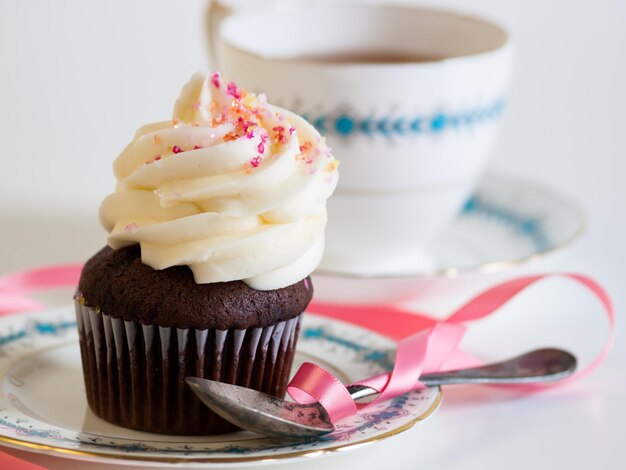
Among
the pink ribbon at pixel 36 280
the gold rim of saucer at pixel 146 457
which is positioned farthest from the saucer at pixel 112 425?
the pink ribbon at pixel 36 280

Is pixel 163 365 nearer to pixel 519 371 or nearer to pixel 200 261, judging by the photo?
pixel 200 261

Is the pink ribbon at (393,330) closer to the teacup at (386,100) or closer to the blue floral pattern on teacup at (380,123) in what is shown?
the teacup at (386,100)

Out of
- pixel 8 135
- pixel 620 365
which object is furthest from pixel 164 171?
pixel 8 135

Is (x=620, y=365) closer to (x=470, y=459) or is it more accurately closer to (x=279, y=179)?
(x=470, y=459)

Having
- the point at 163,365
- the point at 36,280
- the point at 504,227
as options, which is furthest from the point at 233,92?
the point at 504,227

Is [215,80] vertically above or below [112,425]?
above
